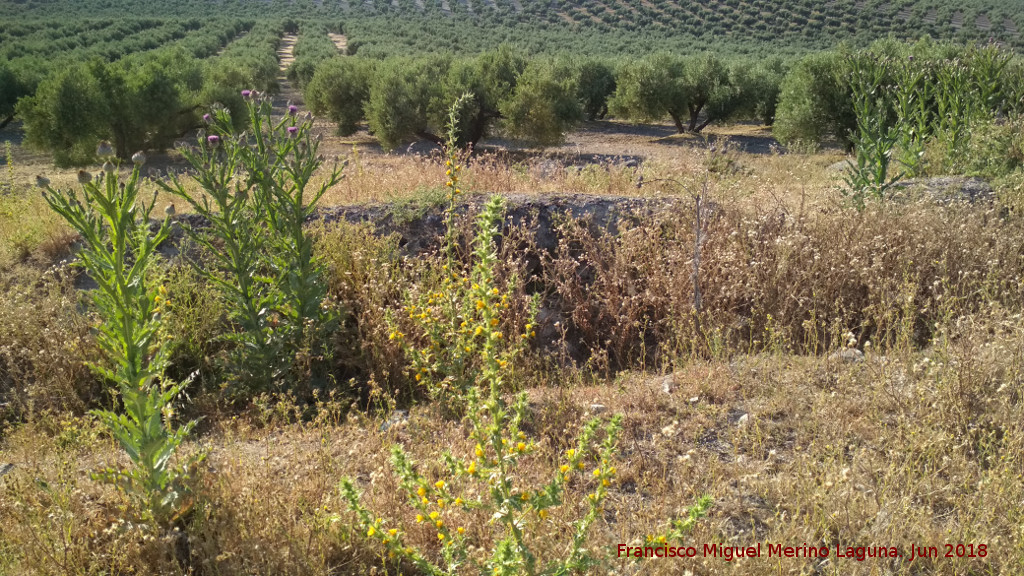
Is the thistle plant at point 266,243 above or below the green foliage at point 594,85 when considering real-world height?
below

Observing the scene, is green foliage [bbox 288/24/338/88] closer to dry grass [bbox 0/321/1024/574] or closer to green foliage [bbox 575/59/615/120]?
green foliage [bbox 575/59/615/120]

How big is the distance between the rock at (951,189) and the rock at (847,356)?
252 centimetres

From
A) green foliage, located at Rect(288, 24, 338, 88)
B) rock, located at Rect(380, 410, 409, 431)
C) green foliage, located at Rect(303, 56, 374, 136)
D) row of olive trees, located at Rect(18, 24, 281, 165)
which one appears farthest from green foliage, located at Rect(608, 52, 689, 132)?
rock, located at Rect(380, 410, 409, 431)

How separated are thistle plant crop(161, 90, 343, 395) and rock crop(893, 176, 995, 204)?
16.2 ft

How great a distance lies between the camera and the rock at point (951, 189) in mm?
5590

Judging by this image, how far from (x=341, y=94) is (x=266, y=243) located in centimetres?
2182

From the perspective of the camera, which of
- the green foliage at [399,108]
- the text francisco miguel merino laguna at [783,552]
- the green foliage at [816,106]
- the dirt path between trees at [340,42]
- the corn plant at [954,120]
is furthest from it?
the dirt path between trees at [340,42]

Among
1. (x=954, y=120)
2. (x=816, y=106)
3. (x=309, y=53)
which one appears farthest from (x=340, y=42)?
(x=954, y=120)

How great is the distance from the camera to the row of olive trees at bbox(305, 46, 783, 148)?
66.1ft

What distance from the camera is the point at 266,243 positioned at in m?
3.86

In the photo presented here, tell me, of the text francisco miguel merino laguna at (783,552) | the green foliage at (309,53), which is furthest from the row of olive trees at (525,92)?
the text francisco miguel merino laguna at (783,552)

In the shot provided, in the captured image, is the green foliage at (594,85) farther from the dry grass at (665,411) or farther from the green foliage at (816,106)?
the dry grass at (665,411)

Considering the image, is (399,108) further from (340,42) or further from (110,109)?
(340,42)

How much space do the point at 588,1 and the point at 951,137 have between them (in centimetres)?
6897
